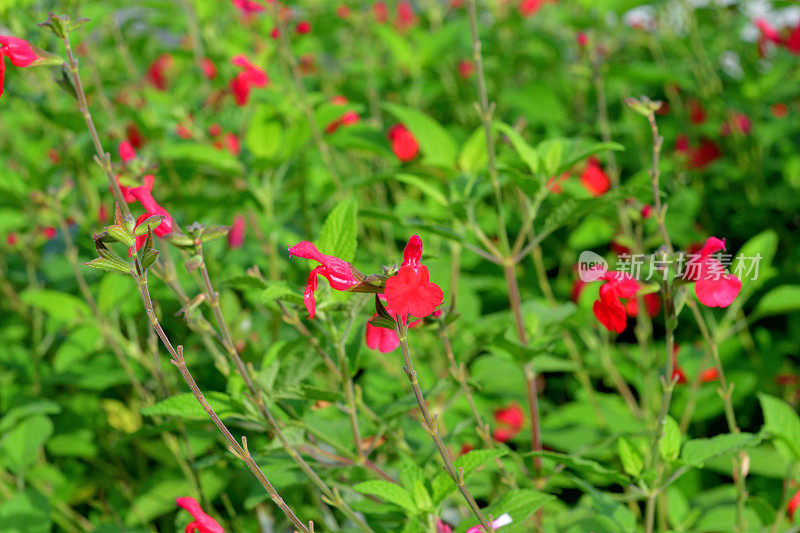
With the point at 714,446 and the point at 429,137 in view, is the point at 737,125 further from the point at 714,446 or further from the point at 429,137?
the point at 714,446

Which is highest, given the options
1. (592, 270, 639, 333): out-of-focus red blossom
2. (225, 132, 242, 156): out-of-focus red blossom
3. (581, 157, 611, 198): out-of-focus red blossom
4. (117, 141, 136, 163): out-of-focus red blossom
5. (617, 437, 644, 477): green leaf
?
(117, 141, 136, 163): out-of-focus red blossom

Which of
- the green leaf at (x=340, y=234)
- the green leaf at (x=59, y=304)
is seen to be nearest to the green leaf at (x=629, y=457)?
the green leaf at (x=340, y=234)

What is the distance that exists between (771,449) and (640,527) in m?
0.39

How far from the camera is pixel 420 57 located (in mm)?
2414

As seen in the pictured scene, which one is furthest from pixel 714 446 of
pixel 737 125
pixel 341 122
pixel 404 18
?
pixel 404 18

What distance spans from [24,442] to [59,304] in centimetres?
35

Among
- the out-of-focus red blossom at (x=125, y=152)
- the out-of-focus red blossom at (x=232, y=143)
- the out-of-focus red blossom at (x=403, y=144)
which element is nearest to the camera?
the out-of-focus red blossom at (x=125, y=152)

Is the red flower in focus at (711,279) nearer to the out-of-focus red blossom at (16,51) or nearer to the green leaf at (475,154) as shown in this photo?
the green leaf at (475,154)

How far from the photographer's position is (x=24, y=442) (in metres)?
1.51

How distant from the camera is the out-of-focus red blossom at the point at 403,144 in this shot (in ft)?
7.37

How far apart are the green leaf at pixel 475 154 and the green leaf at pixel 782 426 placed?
72 centimetres

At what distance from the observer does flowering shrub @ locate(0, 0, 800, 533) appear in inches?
39.1

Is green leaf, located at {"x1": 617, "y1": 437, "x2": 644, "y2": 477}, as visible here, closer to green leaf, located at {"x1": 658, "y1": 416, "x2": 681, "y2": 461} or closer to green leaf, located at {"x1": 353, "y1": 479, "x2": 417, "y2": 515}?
green leaf, located at {"x1": 658, "y1": 416, "x2": 681, "y2": 461}

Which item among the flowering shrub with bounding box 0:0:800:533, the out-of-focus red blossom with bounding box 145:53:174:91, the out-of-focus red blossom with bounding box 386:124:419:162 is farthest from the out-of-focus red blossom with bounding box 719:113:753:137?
the out-of-focus red blossom with bounding box 145:53:174:91
